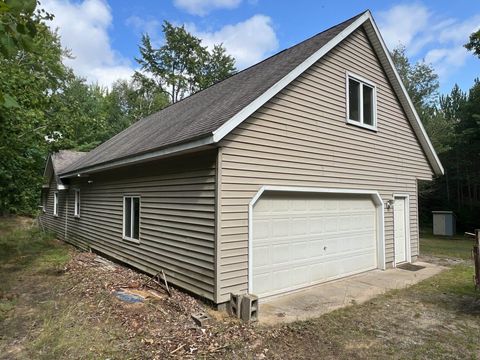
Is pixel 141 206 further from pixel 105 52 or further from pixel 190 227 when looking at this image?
pixel 105 52

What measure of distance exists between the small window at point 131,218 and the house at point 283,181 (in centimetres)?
4

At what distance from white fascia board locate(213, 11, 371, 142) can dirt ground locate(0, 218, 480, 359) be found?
2.98m

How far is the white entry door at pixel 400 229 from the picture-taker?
10.6 m

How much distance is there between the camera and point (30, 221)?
23.8 metres

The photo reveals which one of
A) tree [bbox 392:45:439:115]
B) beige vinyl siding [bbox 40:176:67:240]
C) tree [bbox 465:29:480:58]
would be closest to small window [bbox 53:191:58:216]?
beige vinyl siding [bbox 40:176:67:240]

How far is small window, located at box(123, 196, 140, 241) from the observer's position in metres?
9.13

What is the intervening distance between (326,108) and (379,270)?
480cm

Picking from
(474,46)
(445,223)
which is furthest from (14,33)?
(474,46)

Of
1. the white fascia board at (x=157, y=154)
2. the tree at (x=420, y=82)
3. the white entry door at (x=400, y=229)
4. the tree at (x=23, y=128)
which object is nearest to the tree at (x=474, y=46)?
the tree at (x=420, y=82)

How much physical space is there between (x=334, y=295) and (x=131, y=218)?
540cm

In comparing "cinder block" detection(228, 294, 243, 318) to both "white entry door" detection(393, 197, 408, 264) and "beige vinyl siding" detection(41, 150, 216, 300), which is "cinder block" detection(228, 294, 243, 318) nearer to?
"beige vinyl siding" detection(41, 150, 216, 300)

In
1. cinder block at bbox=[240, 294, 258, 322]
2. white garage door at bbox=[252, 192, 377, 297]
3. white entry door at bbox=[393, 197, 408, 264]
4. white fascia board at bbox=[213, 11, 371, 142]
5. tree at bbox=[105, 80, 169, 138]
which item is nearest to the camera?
cinder block at bbox=[240, 294, 258, 322]

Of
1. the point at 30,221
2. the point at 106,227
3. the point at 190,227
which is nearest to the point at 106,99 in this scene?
the point at 30,221

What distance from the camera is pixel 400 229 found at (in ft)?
35.8
